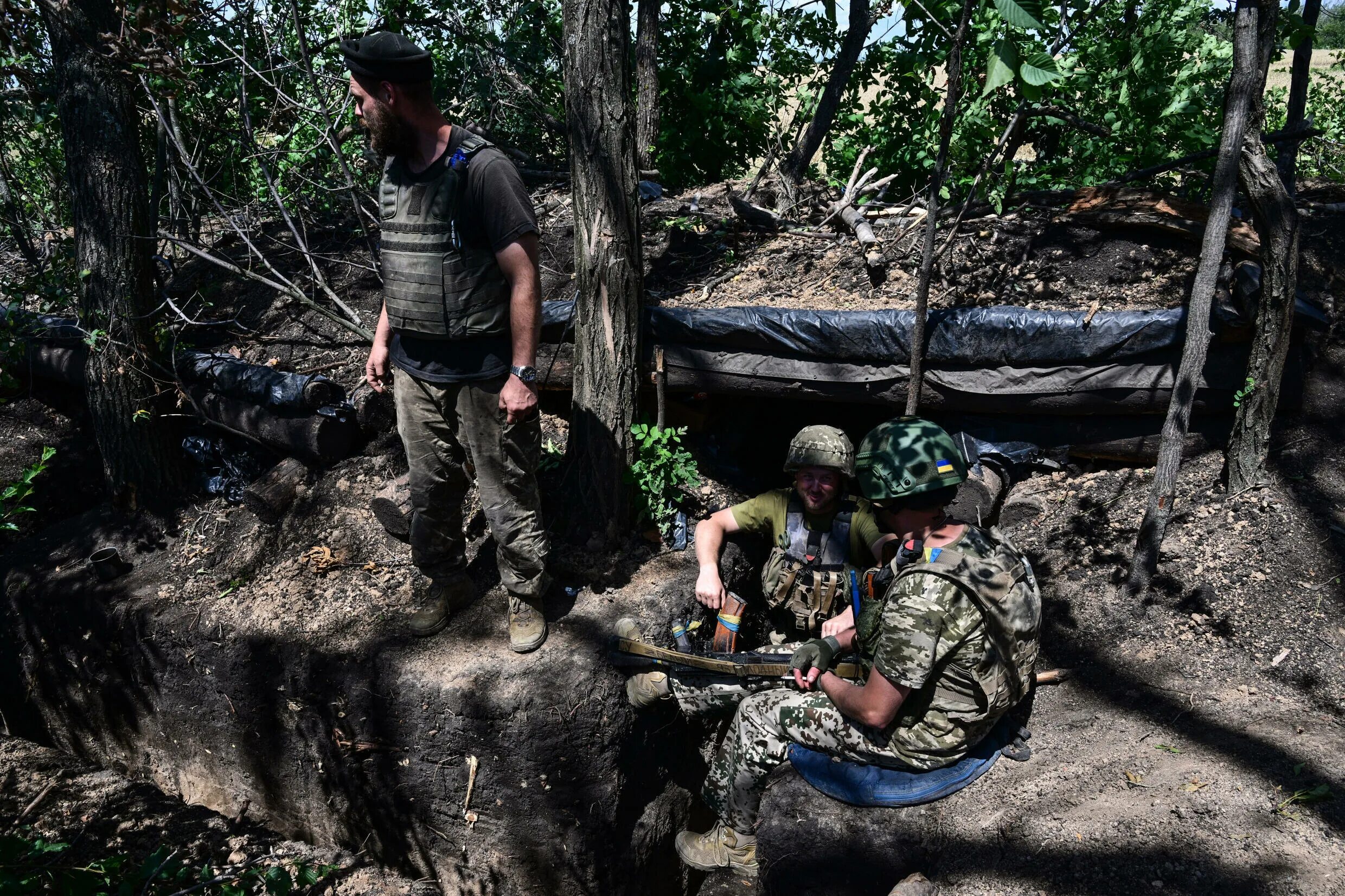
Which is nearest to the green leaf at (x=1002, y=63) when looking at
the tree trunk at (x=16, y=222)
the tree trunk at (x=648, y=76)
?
the tree trunk at (x=648, y=76)

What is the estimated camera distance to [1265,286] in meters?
3.62

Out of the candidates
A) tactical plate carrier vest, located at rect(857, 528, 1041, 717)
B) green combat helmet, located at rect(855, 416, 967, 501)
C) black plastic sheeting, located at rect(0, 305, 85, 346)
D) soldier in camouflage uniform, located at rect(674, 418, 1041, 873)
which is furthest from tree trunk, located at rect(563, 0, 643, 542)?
black plastic sheeting, located at rect(0, 305, 85, 346)

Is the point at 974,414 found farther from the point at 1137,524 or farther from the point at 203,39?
the point at 203,39

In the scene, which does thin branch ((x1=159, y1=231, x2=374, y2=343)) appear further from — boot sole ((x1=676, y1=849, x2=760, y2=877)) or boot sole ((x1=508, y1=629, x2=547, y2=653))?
boot sole ((x1=676, y1=849, x2=760, y2=877))

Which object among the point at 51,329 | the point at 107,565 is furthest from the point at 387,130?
the point at 51,329

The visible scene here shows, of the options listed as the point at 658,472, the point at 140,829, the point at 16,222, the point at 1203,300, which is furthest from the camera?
the point at 16,222

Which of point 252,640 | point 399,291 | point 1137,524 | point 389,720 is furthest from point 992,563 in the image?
point 252,640

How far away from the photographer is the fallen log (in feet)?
15.7

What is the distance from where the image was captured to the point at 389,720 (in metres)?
3.86

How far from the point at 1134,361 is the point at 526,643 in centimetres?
294

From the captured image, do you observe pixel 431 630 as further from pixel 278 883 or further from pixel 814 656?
pixel 814 656

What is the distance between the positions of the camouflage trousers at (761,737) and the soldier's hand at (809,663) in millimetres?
81

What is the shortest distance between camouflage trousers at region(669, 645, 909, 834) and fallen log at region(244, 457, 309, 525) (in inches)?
98.3

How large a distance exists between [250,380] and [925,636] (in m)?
4.00
